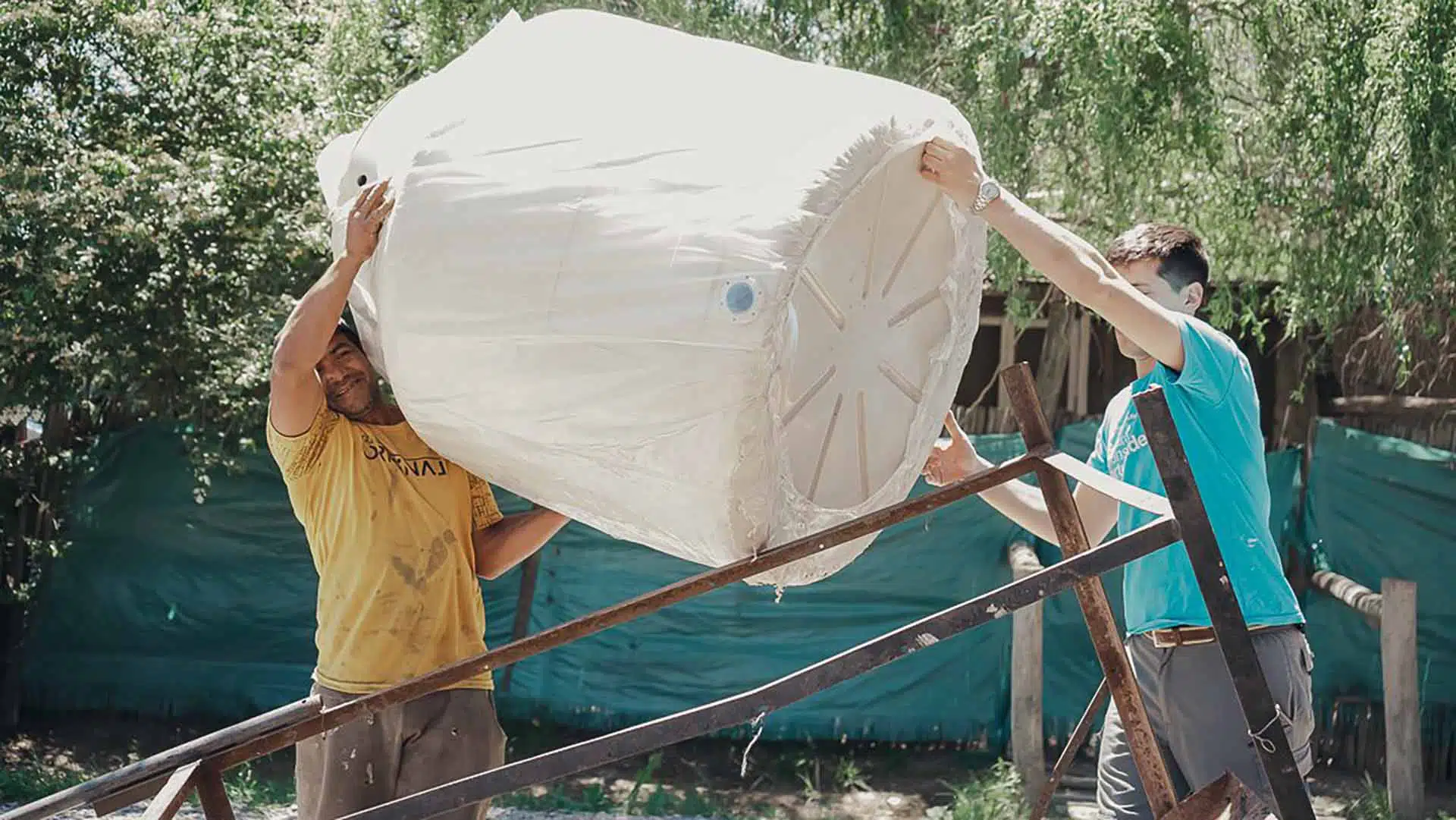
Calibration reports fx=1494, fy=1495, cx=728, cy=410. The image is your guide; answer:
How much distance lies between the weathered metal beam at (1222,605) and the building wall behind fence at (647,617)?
17.1ft

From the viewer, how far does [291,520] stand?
8180mm

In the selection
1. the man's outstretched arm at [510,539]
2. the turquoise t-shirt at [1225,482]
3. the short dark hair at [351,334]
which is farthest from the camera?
the man's outstretched arm at [510,539]

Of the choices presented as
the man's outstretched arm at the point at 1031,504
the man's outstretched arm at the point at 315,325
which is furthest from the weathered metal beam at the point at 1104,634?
the man's outstretched arm at the point at 315,325

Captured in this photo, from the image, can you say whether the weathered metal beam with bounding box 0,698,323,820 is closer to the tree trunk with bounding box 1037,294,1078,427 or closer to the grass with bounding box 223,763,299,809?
the grass with bounding box 223,763,299,809

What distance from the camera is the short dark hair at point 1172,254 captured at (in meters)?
3.24

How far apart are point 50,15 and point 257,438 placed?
2.24m

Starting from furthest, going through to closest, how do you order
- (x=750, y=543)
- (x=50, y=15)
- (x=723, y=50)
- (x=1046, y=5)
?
1. (x=50, y=15)
2. (x=1046, y=5)
3. (x=723, y=50)
4. (x=750, y=543)

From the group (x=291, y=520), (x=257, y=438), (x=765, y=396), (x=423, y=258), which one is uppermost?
(x=423, y=258)

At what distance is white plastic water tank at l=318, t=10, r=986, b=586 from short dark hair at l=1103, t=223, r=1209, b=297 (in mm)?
520

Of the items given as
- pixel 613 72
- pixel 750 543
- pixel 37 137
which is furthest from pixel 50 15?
pixel 750 543

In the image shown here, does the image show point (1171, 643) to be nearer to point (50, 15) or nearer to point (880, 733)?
point (880, 733)

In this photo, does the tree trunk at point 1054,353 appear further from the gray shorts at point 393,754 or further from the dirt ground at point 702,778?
the gray shorts at point 393,754

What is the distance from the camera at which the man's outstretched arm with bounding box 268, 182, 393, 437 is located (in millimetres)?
2754

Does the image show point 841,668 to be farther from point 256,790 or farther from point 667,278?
point 256,790
